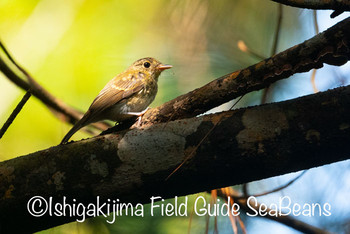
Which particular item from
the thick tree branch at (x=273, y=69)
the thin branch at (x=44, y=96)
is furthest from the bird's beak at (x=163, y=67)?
the thick tree branch at (x=273, y=69)

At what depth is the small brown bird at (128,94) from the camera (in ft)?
11.8

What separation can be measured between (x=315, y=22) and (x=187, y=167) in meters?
1.75

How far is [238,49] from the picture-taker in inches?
149

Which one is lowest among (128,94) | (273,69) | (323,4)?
(273,69)

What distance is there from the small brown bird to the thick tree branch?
89 centimetres

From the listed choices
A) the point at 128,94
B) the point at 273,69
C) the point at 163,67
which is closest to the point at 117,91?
the point at 128,94

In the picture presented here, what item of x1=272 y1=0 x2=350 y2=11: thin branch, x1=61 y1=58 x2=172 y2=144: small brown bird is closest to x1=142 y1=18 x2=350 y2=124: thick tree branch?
x1=272 y1=0 x2=350 y2=11: thin branch

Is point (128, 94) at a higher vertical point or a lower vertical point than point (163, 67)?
lower

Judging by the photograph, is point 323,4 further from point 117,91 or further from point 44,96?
point 44,96

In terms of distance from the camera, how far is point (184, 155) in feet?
7.61

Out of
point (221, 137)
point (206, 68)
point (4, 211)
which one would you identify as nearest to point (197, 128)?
point (221, 137)

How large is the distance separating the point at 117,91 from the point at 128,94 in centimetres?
10

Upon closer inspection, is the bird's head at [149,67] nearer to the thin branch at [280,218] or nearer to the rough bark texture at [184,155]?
the thin branch at [280,218]

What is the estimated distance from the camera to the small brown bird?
3.59 metres
